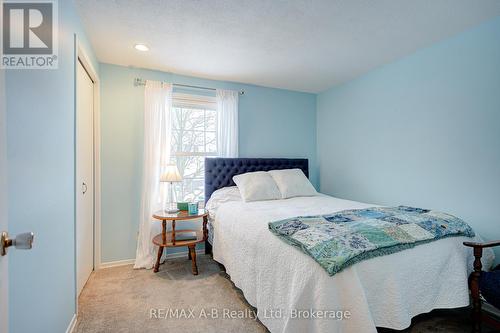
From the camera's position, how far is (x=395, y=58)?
9.39 ft

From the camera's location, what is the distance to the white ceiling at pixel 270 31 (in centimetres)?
193

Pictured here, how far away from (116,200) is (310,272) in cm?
258

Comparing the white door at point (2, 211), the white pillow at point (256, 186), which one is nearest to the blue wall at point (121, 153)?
the white pillow at point (256, 186)

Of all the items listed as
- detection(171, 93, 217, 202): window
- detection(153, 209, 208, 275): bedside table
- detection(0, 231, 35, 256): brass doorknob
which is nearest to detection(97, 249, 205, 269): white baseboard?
detection(153, 209, 208, 275): bedside table

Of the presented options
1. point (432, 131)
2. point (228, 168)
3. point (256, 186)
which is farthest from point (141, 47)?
point (432, 131)

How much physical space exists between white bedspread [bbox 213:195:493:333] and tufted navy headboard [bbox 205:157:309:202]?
4.34 ft

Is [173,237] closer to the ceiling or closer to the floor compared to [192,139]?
closer to the floor

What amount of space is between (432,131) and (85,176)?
12.1 feet

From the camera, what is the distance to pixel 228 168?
3.46 metres

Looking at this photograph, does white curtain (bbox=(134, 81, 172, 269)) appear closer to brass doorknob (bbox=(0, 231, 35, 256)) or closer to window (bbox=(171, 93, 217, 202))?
window (bbox=(171, 93, 217, 202))

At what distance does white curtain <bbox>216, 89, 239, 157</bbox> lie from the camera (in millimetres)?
3473

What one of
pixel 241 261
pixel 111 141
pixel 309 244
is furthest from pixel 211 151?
pixel 309 244

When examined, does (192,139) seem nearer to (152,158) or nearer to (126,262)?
(152,158)

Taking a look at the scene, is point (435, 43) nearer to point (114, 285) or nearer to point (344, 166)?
point (344, 166)
